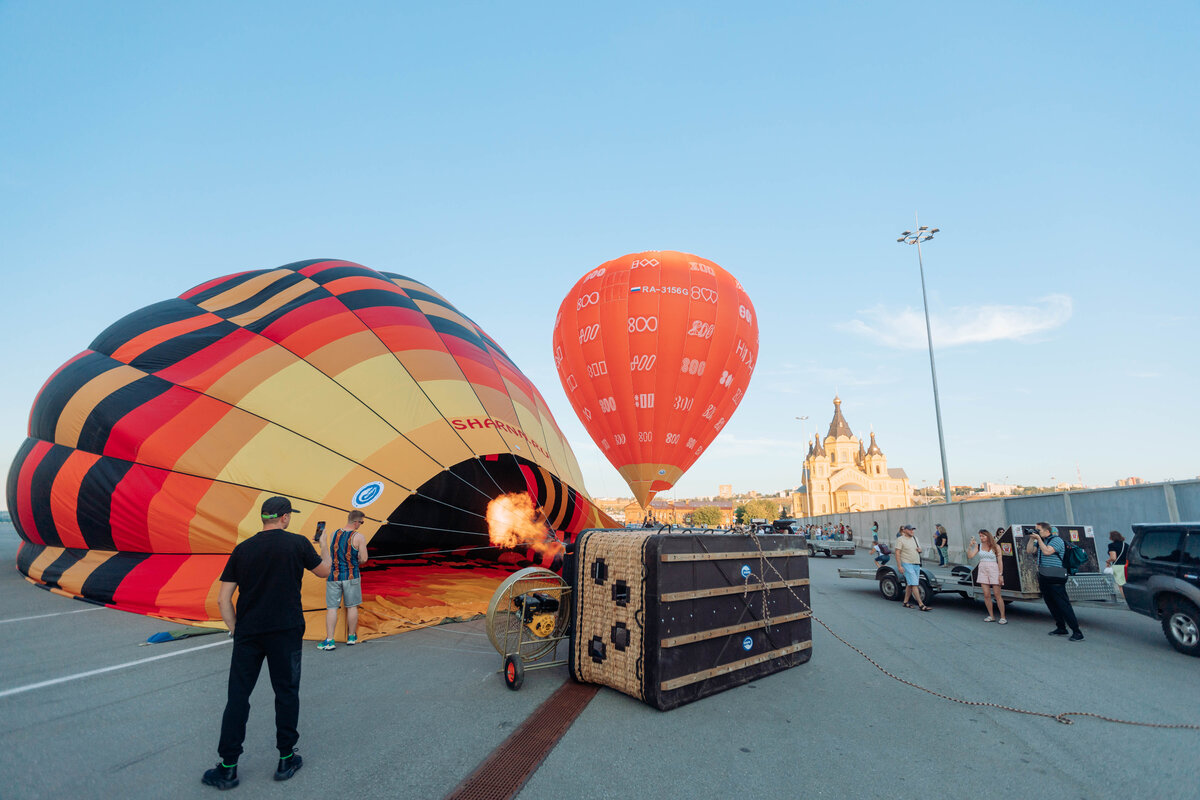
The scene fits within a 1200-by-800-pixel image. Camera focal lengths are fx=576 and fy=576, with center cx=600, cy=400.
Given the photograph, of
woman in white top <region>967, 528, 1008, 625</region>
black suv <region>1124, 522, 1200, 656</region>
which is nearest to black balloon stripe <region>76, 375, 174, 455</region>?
woman in white top <region>967, 528, 1008, 625</region>

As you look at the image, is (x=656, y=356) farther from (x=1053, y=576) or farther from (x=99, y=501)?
(x=99, y=501)

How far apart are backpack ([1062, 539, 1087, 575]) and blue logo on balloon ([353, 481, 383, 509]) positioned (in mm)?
9666

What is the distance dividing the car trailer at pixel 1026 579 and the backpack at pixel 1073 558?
21 cm

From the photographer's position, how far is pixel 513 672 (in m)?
5.08

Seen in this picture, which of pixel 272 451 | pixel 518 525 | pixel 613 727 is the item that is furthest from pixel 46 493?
pixel 613 727

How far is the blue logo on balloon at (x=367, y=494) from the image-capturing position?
7.65 metres

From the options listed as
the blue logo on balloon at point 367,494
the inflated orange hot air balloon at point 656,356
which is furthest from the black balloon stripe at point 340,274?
the inflated orange hot air balloon at point 656,356

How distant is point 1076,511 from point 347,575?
16183 mm

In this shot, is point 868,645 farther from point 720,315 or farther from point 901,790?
point 720,315

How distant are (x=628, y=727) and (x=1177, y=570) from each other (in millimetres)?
7297

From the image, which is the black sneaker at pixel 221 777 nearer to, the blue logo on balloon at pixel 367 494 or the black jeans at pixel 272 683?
the black jeans at pixel 272 683

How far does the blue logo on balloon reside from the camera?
25.1 ft

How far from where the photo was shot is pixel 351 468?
7.87 metres

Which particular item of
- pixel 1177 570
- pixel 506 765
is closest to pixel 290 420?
pixel 506 765
